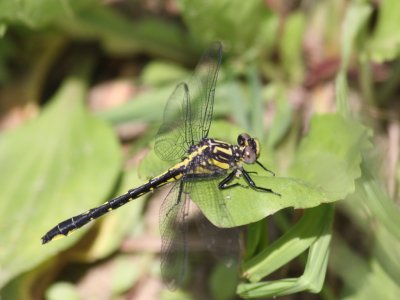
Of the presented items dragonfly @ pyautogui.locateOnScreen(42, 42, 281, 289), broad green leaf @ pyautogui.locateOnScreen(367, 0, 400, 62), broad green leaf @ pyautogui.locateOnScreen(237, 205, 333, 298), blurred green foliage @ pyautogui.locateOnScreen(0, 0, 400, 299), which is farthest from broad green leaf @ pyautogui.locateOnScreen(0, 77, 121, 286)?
broad green leaf @ pyautogui.locateOnScreen(367, 0, 400, 62)

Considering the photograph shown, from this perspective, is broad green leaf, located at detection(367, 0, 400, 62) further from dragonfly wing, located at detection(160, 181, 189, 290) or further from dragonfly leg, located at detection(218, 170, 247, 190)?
dragonfly wing, located at detection(160, 181, 189, 290)

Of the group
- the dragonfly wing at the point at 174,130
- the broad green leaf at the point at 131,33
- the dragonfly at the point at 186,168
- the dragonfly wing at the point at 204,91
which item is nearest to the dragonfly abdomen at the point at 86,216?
the dragonfly at the point at 186,168

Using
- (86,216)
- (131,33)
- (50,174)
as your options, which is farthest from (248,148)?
(131,33)

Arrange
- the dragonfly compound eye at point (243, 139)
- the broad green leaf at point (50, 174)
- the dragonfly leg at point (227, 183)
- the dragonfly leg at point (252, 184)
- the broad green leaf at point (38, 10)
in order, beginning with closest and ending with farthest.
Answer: the dragonfly leg at point (252, 184) → the dragonfly leg at point (227, 183) → the dragonfly compound eye at point (243, 139) → the broad green leaf at point (50, 174) → the broad green leaf at point (38, 10)

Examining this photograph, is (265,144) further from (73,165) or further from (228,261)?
(73,165)

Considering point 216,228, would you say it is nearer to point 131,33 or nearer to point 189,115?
point 189,115

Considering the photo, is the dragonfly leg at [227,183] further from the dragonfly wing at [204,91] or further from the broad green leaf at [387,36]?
the broad green leaf at [387,36]

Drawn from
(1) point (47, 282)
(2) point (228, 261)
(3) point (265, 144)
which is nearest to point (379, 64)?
(3) point (265, 144)
